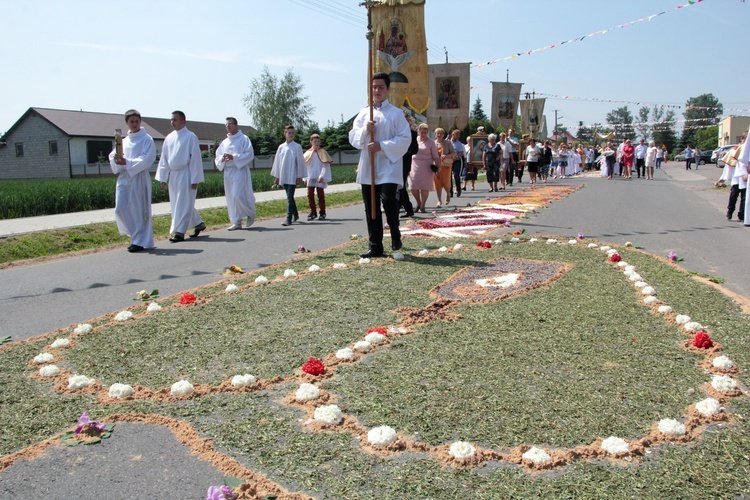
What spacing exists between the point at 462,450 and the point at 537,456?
339 mm

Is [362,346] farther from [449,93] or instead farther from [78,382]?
[449,93]

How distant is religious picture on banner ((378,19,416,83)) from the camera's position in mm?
23156

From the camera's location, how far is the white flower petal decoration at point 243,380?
416 centimetres

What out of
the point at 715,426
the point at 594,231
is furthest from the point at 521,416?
the point at 594,231

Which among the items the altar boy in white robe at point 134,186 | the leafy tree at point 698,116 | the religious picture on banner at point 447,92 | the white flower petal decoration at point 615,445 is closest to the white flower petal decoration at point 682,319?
the white flower petal decoration at point 615,445

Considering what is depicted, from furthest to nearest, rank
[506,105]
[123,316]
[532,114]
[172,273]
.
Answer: [532,114] → [506,105] → [172,273] → [123,316]

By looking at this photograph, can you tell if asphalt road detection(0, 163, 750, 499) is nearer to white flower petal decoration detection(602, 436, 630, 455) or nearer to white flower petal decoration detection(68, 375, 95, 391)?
white flower petal decoration detection(68, 375, 95, 391)

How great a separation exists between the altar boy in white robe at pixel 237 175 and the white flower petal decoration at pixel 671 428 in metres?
11.5

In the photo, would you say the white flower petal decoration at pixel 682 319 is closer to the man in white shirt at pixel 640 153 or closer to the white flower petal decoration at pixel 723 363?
the white flower petal decoration at pixel 723 363

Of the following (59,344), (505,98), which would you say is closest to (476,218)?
(59,344)

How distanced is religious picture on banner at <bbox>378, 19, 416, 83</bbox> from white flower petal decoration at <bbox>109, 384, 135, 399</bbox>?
20.4 m

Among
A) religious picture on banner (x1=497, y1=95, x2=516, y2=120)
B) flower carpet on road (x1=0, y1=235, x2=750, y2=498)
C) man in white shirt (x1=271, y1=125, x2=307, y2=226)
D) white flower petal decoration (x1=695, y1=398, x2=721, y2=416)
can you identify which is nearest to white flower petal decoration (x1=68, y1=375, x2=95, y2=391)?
flower carpet on road (x1=0, y1=235, x2=750, y2=498)

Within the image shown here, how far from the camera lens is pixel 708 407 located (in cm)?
358

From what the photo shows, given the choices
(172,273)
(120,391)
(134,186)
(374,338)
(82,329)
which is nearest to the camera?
(120,391)
